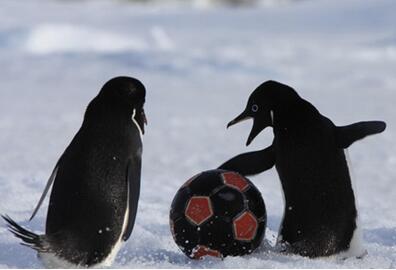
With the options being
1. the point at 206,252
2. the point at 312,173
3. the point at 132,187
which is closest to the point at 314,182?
the point at 312,173

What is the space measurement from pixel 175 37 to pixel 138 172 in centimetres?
1869

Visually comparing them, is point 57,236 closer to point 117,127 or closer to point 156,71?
point 117,127

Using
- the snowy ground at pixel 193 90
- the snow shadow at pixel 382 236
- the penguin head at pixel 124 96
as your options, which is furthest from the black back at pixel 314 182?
the snow shadow at pixel 382 236

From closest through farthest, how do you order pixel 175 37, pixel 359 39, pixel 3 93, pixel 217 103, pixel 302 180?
pixel 302 180 < pixel 217 103 < pixel 3 93 < pixel 359 39 < pixel 175 37

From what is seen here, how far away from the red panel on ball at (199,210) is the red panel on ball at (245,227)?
11cm

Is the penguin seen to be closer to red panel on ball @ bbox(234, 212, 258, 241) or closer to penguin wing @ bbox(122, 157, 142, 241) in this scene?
penguin wing @ bbox(122, 157, 142, 241)

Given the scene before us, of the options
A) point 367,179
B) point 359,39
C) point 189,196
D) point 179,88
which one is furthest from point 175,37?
point 189,196

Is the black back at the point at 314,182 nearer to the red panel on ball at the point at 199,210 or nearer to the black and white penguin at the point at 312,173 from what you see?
the black and white penguin at the point at 312,173

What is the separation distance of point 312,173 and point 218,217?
0.41m

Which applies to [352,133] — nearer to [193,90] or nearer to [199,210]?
[199,210]

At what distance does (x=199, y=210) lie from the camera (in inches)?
129

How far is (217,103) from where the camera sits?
1150 centimetres

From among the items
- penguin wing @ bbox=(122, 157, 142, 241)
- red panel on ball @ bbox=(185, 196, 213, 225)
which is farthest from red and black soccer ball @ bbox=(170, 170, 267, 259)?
penguin wing @ bbox=(122, 157, 142, 241)

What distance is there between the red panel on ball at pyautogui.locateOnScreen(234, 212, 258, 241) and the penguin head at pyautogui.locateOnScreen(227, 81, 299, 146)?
0.30 metres
